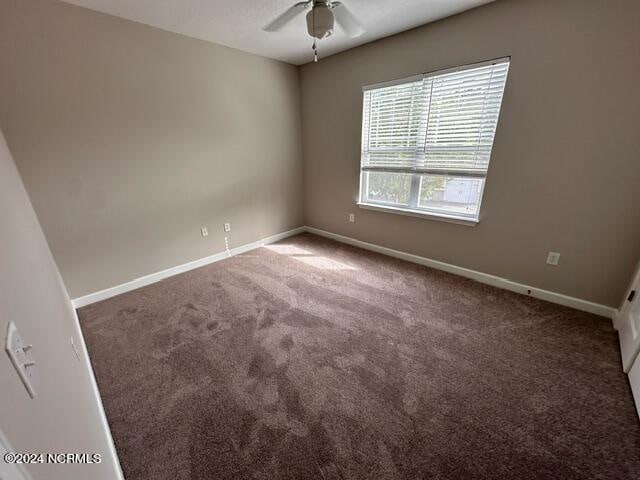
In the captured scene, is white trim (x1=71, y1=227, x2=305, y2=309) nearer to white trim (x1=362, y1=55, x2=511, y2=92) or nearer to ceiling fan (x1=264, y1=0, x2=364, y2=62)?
white trim (x1=362, y1=55, x2=511, y2=92)

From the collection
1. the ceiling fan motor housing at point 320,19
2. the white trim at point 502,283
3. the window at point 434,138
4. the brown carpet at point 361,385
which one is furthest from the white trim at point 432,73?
the brown carpet at point 361,385

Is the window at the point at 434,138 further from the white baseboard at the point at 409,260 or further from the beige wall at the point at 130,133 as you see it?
the beige wall at the point at 130,133

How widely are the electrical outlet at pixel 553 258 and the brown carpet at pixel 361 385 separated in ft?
1.26

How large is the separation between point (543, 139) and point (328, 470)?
9.08ft

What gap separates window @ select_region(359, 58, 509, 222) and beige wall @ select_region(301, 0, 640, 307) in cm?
10

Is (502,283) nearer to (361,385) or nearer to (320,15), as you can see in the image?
(361,385)

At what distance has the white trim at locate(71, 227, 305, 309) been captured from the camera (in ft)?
8.26

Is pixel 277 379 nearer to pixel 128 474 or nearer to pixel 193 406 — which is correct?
pixel 193 406

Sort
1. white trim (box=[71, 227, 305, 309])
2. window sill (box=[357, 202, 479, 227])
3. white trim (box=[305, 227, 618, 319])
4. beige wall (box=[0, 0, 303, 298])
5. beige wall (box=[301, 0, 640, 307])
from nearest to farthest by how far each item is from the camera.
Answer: beige wall (box=[301, 0, 640, 307]) < beige wall (box=[0, 0, 303, 298]) < white trim (box=[305, 227, 618, 319]) < white trim (box=[71, 227, 305, 309]) < window sill (box=[357, 202, 479, 227])

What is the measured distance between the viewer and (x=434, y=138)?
107 inches

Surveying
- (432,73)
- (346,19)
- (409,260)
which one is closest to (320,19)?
(346,19)

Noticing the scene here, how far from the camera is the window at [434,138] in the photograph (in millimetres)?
2402

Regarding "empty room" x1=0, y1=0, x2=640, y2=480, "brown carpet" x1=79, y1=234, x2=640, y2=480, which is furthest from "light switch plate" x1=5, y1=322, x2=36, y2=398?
"brown carpet" x1=79, y1=234, x2=640, y2=480

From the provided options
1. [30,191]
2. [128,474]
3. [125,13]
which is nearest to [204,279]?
[30,191]
